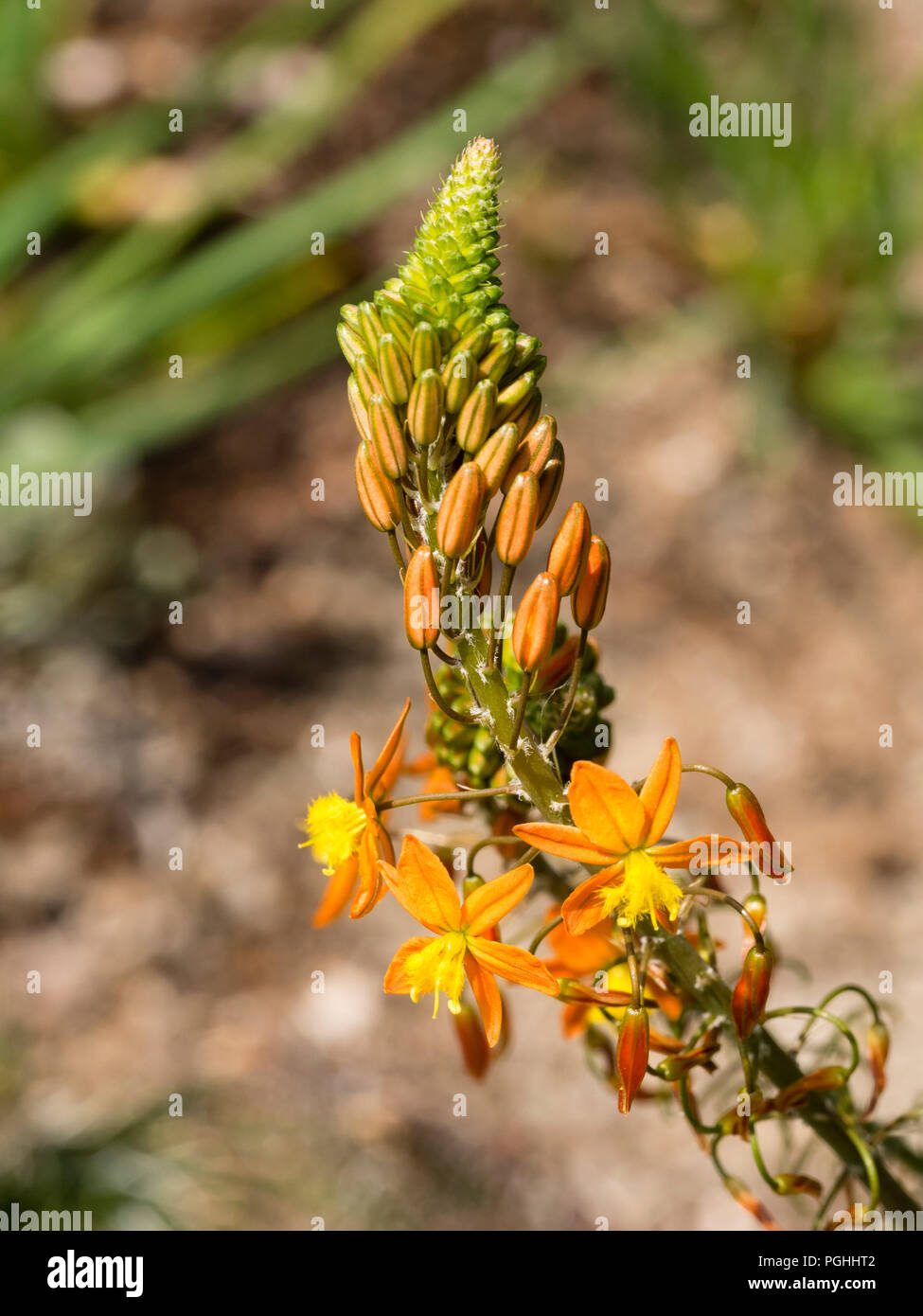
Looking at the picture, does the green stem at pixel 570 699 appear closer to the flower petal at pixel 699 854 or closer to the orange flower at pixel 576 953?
the flower petal at pixel 699 854

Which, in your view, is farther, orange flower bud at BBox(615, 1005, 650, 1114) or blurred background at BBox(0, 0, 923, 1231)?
blurred background at BBox(0, 0, 923, 1231)

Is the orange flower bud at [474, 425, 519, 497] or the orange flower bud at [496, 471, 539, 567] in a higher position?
the orange flower bud at [474, 425, 519, 497]

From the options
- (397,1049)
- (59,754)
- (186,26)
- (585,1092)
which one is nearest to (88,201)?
(186,26)

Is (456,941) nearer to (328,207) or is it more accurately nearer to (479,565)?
(479,565)
